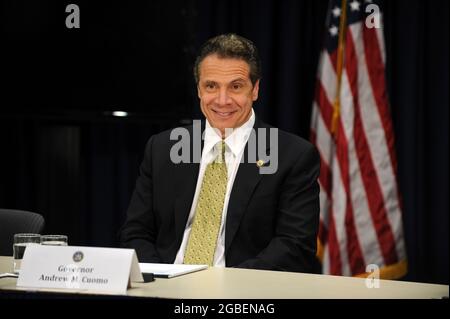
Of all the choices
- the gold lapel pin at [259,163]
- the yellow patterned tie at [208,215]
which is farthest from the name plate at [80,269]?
the gold lapel pin at [259,163]

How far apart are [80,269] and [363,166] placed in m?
2.76

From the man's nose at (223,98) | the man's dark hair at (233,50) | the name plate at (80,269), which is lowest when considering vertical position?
the name plate at (80,269)

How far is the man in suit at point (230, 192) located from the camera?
3.15 m

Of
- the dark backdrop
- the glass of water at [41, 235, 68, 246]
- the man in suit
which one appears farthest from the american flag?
the glass of water at [41, 235, 68, 246]

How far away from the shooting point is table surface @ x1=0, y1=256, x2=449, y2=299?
2172mm

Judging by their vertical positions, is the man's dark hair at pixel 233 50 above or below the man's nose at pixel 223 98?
above

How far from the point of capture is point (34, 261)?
7.68ft

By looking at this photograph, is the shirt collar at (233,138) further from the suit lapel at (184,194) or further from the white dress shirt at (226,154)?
the suit lapel at (184,194)

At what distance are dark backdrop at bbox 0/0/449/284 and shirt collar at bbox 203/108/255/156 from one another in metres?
1.54

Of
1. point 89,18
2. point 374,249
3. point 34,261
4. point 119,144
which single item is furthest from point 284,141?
point 119,144

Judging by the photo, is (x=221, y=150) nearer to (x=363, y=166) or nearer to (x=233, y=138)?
(x=233, y=138)

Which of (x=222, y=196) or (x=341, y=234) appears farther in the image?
(x=341, y=234)

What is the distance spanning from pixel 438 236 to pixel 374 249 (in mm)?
536
